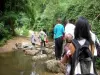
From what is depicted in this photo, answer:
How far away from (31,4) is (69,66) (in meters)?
15.9

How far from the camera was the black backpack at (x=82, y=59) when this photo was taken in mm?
4109

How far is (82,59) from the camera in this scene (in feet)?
13.6

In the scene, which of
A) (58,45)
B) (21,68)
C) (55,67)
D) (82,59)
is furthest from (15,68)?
(82,59)

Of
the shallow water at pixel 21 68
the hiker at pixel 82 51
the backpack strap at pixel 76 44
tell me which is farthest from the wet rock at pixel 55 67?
the backpack strap at pixel 76 44

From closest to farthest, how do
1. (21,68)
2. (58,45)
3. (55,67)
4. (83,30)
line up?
(83,30) < (55,67) < (21,68) < (58,45)

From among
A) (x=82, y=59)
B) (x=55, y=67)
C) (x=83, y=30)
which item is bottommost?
(x=55, y=67)

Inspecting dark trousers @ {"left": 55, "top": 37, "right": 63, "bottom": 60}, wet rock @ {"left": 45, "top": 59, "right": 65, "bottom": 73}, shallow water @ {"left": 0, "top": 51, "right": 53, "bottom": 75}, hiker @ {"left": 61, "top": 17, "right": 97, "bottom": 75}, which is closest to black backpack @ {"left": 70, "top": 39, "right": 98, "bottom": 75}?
hiker @ {"left": 61, "top": 17, "right": 97, "bottom": 75}

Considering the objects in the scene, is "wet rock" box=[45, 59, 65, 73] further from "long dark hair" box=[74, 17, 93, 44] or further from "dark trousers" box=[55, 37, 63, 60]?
"long dark hair" box=[74, 17, 93, 44]

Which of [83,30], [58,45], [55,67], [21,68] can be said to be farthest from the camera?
[58,45]

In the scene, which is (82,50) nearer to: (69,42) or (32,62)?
(69,42)

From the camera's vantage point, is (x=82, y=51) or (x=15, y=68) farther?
(x=15, y=68)

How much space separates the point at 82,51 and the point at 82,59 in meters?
0.14

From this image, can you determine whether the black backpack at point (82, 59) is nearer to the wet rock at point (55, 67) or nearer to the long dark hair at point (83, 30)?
the long dark hair at point (83, 30)

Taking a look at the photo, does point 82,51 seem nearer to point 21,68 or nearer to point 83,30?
point 83,30
